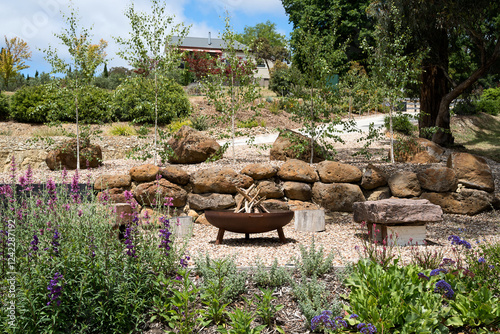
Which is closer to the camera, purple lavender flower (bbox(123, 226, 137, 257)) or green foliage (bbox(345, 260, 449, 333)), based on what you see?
green foliage (bbox(345, 260, 449, 333))

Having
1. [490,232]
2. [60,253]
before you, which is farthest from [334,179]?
[60,253]

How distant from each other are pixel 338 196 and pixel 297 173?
2.72ft

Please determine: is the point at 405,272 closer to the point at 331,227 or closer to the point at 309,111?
the point at 331,227

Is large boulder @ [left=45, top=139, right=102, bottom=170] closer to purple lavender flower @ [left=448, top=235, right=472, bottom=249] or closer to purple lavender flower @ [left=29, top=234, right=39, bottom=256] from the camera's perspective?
purple lavender flower @ [left=29, top=234, right=39, bottom=256]

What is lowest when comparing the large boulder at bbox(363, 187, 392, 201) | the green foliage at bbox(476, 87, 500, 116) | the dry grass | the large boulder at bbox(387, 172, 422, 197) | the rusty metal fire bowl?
the rusty metal fire bowl

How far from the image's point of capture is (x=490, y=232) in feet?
22.0

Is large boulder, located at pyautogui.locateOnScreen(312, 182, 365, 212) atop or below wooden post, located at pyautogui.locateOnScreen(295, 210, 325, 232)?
atop

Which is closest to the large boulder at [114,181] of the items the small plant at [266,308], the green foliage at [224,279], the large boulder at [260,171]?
the large boulder at [260,171]

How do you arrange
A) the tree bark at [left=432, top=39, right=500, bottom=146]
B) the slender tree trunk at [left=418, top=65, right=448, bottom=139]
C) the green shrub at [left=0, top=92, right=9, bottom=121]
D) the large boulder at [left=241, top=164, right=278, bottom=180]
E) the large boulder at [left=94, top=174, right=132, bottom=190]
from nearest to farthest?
1. the large boulder at [left=94, top=174, right=132, bottom=190]
2. the large boulder at [left=241, top=164, right=278, bottom=180]
3. the tree bark at [left=432, top=39, right=500, bottom=146]
4. the slender tree trunk at [left=418, top=65, right=448, bottom=139]
5. the green shrub at [left=0, top=92, right=9, bottom=121]

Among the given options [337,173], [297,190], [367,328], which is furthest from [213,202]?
[367,328]

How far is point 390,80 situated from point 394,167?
2406mm

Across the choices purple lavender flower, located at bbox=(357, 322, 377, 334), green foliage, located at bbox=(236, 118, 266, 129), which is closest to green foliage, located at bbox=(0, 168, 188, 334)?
purple lavender flower, located at bbox=(357, 322, 377, 334)

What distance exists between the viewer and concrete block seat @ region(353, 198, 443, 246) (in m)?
5.68

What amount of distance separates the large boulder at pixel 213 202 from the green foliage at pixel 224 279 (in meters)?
3.31
